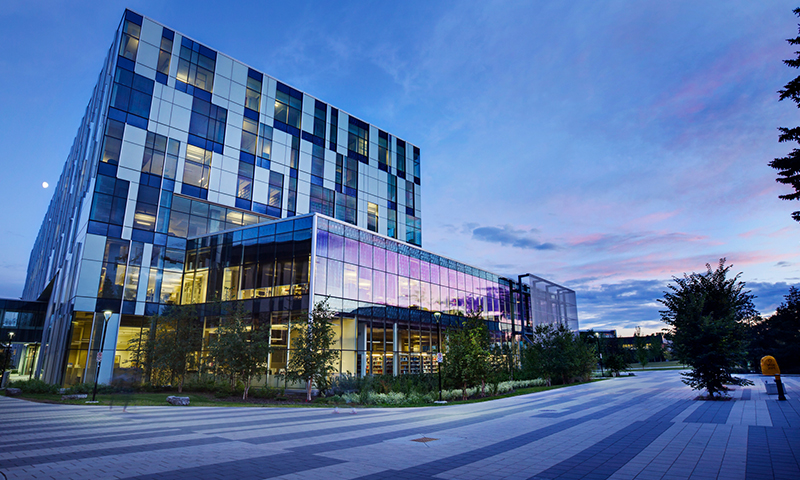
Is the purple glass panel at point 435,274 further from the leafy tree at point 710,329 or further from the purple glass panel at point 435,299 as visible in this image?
the leafy tree at point 710,329

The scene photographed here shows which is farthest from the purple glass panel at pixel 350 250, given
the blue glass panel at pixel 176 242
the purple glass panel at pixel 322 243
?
the blue glass panel at pixel 176 242

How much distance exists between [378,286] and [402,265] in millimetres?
4205

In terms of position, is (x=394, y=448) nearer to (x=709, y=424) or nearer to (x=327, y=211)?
(x=709, y=424)

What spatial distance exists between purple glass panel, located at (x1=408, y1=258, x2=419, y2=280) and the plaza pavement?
24.2 meters

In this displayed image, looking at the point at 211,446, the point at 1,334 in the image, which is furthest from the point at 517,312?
the point at 1,334

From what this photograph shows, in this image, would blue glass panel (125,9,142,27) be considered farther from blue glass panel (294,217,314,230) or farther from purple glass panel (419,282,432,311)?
purple glass panel (419,282,432,311)

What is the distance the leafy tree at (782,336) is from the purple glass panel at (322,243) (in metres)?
48.2

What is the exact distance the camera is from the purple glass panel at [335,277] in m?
31.8

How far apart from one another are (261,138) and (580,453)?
1688 inches

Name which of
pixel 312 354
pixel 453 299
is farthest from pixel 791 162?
pixel 453 299

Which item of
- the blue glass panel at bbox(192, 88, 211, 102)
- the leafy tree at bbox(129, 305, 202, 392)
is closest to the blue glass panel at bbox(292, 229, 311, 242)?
the leafy tree at bbox(129, 305, 202, 392)

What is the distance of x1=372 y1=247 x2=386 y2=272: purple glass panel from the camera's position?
36.6m

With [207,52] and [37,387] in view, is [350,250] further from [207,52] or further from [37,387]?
[207,52]

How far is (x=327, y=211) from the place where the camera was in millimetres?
48469
